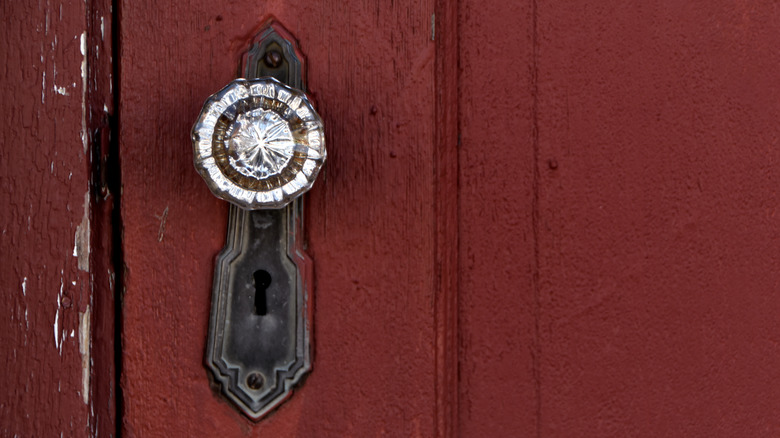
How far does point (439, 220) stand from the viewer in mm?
488

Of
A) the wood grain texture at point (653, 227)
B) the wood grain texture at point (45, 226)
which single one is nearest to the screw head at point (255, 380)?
the wood grain texture at point (45, 226)

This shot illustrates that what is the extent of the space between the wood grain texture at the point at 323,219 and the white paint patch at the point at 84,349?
3cm

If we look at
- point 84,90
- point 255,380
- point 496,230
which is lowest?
point 255,380

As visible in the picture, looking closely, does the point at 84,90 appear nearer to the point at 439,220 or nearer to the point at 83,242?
the point at 83,242

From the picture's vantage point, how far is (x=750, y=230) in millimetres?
531

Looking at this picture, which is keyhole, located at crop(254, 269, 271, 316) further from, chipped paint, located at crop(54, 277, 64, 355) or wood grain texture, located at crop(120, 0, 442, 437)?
chipped paint, located at crop(54, 277, 64, 355)

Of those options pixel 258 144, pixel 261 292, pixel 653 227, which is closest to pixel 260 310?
pixel 261 292

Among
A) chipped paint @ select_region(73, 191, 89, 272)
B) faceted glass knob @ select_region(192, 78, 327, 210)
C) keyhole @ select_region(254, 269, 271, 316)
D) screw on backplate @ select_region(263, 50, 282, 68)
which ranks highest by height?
screw on backplate @ select_region(263, 50, 282, 68)

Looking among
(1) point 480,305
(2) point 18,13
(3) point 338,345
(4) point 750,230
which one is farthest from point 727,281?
(2) point 18,13

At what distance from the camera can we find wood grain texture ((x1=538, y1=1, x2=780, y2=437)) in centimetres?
51

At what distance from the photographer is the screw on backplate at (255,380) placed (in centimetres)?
47

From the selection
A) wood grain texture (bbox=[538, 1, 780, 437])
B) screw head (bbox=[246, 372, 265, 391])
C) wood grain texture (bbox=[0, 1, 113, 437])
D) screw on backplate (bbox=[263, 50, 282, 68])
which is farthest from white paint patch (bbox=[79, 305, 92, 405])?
wood grain texture (bbox=[538, 1, 780, 437])

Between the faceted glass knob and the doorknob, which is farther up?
the faceted glass knob

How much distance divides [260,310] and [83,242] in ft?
0.46
